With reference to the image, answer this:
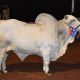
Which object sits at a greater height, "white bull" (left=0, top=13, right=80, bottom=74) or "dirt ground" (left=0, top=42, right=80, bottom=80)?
"white bull" (left=0, top=13, right=80, bottom=74)

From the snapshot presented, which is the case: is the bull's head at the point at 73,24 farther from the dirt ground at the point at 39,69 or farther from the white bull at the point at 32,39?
the dirt ground at the point at 39,69

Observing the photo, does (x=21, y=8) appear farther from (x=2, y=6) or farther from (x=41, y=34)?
(x=41, y=34)

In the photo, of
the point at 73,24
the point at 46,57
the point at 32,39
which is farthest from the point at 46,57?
the point at 73,24

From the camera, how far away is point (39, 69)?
5.96 meters

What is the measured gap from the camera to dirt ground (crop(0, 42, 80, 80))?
550 centimetres

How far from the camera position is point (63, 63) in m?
6.48

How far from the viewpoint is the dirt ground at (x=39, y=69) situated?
18.0 feet

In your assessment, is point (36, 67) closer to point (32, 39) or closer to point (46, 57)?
point (46, 57)

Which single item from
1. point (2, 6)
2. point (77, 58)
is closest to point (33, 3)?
point (2, 6)

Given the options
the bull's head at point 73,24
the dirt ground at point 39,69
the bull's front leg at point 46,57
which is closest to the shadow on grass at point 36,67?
the dirt ground at point 39,69

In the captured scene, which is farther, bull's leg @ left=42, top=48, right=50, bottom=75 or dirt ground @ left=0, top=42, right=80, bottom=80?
bull's leg @ left=42, top=48, right=50, bottom=75

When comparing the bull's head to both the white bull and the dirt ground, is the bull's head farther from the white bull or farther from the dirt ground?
the dirt ground

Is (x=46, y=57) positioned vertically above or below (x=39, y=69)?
above

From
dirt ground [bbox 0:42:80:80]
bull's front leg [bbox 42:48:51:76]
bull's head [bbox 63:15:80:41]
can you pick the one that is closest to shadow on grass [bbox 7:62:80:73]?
dirt ground [bbox 0:42:80:80]
